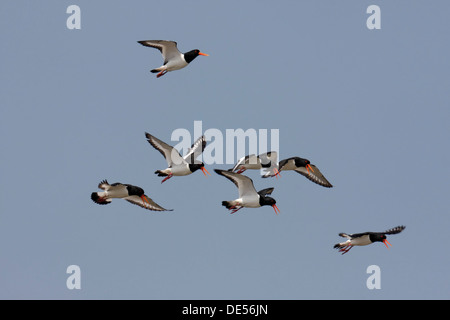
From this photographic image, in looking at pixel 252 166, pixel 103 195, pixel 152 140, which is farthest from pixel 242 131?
pixel 103 195

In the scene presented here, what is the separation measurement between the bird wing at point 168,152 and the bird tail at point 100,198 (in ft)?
6.45

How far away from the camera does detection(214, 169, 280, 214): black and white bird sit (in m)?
22.6

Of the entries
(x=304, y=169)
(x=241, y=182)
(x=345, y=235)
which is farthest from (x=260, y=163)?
(x=345, y=235)

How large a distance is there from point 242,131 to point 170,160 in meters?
2.46

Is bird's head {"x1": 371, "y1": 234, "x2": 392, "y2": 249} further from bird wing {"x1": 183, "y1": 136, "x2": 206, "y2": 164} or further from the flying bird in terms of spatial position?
bird wing {"x1": 183, "y1": 136, "x2": 206, "y2": 164}

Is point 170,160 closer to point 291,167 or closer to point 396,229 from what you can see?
point 291,167

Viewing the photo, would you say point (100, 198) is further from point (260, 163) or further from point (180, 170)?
point (260, 163)

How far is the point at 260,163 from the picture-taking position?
24.8m

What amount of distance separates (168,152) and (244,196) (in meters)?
2.30

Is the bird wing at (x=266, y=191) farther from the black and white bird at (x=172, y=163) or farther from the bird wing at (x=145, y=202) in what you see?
the bird wing at (x=145, y=202)

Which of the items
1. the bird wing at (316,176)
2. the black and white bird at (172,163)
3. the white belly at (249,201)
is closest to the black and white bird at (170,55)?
the black and white bird at (172,163)

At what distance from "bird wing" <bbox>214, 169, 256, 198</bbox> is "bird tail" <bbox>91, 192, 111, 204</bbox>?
288 centimetres

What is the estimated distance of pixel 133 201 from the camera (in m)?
23.6

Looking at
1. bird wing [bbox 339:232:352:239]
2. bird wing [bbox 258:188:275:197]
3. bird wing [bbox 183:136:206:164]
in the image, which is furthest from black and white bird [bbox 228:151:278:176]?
bird wing [bbox 339:232:352:239]
